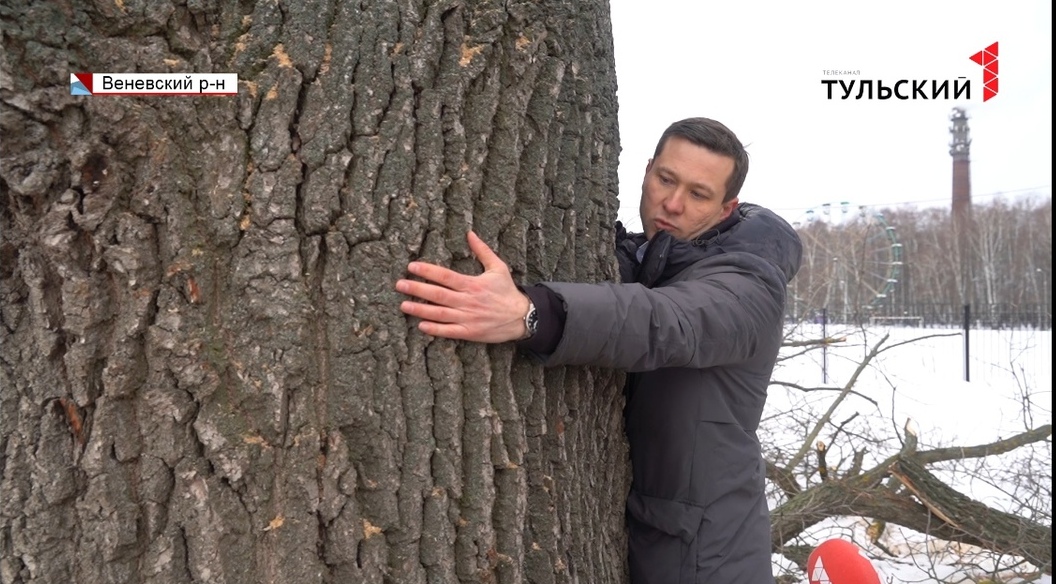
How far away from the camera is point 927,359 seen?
15.3m

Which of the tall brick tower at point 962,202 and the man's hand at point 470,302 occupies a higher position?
the tall brick tower at point 962,202

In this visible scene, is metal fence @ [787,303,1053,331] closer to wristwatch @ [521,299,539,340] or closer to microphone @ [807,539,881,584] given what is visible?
microphone @ [807,539,881,584]

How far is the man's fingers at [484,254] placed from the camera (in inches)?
59.5

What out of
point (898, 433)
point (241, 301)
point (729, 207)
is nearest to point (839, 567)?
point (729, 207)

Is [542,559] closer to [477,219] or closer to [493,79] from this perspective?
[477,219]

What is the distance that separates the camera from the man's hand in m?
1.43

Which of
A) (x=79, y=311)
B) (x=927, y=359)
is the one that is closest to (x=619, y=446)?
(x=79, y=311)

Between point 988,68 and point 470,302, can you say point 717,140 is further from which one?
point 988,68

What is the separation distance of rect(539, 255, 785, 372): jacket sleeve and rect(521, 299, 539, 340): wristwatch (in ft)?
0.21

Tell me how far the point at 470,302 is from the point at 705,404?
75 centimetres

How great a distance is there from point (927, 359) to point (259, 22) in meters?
16.8

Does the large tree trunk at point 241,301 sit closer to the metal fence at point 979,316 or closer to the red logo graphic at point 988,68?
the red logo graphic at point 988,68

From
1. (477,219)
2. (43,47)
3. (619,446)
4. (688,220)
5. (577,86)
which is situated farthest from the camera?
(688,220)
